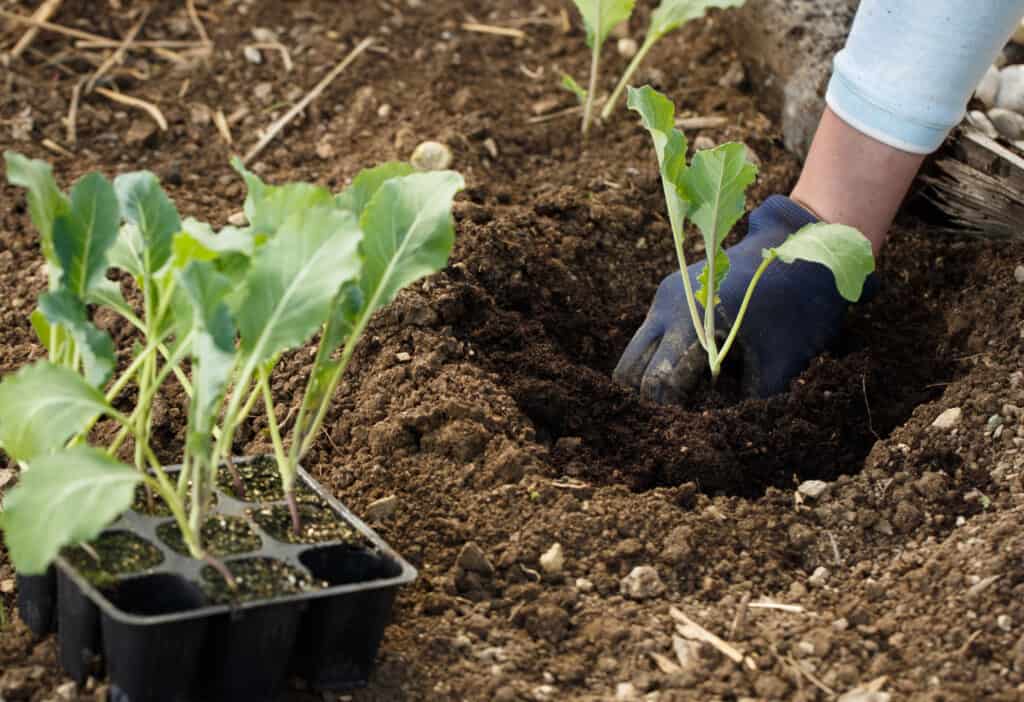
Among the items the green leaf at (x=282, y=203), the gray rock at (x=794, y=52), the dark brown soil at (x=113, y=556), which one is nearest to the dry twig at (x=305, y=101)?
the gray rock at (x=794, y=52)

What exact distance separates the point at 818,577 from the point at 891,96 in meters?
0.75

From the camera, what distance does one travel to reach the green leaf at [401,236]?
1.44 m

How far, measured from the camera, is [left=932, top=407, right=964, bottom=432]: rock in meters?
1.84

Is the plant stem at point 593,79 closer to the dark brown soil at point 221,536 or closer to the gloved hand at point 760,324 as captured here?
the gloved hand at point 760,324

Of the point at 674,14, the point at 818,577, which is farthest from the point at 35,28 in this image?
the point at 818,577

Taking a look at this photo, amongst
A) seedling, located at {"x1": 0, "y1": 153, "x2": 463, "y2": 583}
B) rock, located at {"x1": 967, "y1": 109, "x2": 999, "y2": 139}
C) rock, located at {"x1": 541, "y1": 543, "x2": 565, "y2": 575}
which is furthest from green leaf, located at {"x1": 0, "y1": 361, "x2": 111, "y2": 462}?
rock, located at {"x1": 967, "y1": 109, "x2": 999, "y2": 139}

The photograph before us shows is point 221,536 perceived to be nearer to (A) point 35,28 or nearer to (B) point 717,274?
(B) point 717,274

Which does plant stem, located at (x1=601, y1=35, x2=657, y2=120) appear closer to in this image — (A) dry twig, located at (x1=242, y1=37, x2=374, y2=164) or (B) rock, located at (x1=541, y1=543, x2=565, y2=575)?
(A) dry twig, located at (x1=242, y1=37, x2=374, y2=164)

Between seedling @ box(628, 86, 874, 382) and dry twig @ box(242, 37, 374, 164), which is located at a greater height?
seedling @ box(628, 86, 874, 382)

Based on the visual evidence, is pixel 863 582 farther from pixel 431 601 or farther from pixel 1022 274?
pixel 1022 274

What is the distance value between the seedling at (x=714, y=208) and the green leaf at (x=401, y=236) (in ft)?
1.56

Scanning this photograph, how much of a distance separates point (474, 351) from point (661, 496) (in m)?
0.41

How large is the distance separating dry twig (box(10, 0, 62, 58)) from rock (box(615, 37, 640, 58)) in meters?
1.33

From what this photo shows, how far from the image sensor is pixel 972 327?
6.81ft
